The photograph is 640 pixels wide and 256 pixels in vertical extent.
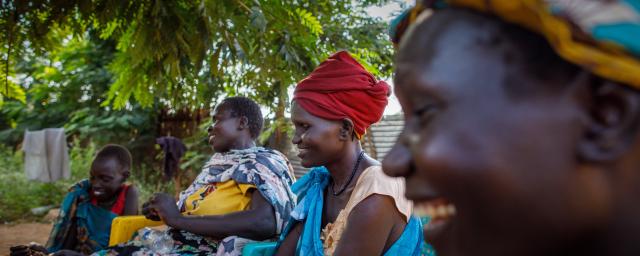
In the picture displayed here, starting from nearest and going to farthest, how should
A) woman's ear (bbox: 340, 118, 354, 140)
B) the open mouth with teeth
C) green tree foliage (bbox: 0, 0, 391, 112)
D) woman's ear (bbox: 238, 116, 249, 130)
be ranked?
the open mouth with teeth < woman's ear (bbox: 340, 118, 354, 140) < green tree foliage (bbox: 0, 0, 391, 112) < woman's ear (bbox: 238, 116, 249, 130)

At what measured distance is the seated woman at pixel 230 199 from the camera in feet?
10.2

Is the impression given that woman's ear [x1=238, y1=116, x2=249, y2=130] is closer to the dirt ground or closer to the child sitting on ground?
the child sitting on ground

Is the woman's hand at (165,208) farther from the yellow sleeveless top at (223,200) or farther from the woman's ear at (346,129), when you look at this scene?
the woman's ear at (346,129)

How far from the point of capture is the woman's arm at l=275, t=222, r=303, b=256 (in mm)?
2668

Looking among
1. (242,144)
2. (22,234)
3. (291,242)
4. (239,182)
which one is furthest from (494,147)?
(22,234)

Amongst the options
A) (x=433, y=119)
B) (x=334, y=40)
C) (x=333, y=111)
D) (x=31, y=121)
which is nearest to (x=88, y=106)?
(x=31, y=121)

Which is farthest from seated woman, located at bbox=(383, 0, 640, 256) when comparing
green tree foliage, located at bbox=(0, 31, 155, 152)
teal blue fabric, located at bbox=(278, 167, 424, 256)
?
green tree foliage, located at bbox=(0, 31, 155, 152)

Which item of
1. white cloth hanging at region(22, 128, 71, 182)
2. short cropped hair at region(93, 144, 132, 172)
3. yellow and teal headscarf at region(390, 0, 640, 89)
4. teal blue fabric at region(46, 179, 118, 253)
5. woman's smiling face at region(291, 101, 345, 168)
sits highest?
yellow and teal headscarf at region(390, 0, 640, 89)

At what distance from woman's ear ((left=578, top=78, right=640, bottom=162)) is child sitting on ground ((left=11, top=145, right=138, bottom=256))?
4.30m

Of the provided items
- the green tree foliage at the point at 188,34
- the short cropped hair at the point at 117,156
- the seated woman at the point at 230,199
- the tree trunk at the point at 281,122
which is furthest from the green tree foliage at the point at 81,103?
the seated woman at the point at 230,199

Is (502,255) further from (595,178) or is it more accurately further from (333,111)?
(333,111)

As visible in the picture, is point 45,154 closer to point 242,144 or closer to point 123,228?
point 123,228

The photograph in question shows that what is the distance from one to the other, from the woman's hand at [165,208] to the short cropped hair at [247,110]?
2.49 feet

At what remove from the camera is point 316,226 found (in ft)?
8.15
